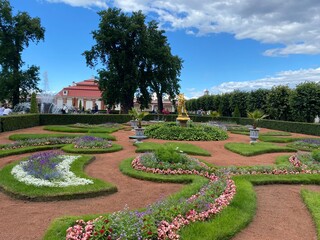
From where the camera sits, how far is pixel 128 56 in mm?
36375

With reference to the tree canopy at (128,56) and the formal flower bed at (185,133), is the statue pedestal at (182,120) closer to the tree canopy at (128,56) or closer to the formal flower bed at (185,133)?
the formal flower bed at (185,133)

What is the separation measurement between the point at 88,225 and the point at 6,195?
3130 millimetres

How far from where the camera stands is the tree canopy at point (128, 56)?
34.8 m

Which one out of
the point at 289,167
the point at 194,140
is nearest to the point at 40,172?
the point at 289,167

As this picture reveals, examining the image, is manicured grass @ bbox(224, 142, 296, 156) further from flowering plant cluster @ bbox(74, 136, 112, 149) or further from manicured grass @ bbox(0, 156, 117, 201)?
manicured grass @ bbox(0, 156, 117, 201)

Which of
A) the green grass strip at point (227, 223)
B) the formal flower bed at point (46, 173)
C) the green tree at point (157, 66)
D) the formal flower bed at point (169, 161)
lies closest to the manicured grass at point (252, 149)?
the formal flower bed at point (169, 161)

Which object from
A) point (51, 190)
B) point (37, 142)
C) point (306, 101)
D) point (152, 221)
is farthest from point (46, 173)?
point (306, 101)

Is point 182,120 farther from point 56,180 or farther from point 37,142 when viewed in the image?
point 56,180

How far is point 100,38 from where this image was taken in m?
34.6

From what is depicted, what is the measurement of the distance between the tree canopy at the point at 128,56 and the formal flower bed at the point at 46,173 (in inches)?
1039

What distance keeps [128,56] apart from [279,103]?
17707 mm

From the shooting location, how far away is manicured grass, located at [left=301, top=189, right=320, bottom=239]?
16.4 feet

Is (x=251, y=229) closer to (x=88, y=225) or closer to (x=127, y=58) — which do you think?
(x=88, y=225)

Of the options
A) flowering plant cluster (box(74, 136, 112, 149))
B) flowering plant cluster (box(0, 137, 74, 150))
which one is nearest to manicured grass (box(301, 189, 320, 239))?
flowering plant cluster (box(74, 136, 112, 149))
